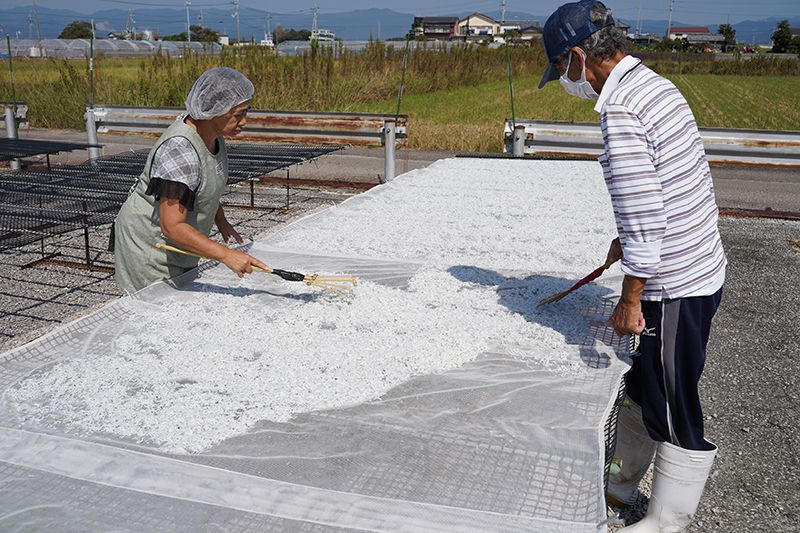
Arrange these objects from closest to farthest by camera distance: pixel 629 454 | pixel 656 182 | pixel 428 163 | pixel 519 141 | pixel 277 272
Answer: pixel 656 182 → pixel 629 454 → pixel 277 272 → pixel 519 141 → pixel 428 163

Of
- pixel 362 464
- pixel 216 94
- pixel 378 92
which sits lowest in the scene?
pixel 362 464

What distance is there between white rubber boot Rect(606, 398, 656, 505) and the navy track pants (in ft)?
0.61

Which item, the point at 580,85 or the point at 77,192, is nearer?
the point at 580,85

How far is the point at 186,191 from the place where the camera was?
7.39ft

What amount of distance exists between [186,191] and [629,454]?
1.52 m

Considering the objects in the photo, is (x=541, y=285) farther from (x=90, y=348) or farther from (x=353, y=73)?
(x=353, y=73)

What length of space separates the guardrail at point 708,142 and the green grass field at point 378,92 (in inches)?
133

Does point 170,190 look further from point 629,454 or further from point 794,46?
point 794,46

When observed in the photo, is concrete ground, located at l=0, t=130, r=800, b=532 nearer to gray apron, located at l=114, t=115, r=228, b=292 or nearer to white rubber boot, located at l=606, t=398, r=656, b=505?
white rubber boot, located at l=606, t=398, r=656, b=505

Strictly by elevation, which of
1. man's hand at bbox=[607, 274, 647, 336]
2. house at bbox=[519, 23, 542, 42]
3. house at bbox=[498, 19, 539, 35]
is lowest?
man's hand at bbox=[607, 274, 647, 336]

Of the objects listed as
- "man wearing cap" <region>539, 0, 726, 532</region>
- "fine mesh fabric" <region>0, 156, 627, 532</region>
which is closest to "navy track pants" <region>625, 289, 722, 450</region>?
"man wearing cap" <region>539, 0, 726, 532</region>

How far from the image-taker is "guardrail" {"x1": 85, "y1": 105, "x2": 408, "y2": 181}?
6.33 meters

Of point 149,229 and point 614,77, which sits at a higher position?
point 614,77

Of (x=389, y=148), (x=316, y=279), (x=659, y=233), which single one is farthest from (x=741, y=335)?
(x=389, y=148)
